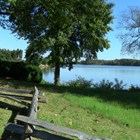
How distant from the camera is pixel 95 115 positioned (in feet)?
42.3

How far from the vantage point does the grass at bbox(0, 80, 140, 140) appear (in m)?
10.9

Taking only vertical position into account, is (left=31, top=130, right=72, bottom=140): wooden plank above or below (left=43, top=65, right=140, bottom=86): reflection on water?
above

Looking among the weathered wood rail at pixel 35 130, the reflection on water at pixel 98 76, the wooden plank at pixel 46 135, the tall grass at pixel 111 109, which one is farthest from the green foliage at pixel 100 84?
the wooden plank at pixel 46 135

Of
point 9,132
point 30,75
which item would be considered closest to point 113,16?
point 30,75

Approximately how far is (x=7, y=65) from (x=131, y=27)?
1360cm

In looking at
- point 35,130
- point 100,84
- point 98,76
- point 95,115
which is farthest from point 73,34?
point 35,130

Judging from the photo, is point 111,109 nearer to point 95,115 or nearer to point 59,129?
point 95,115

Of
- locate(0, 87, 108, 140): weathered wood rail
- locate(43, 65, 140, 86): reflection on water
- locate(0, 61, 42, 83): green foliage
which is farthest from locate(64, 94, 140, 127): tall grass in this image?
locate(43, 65, 140, 86): reflection on water

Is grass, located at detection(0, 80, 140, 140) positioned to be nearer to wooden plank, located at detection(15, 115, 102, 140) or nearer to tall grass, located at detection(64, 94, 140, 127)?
tall grass, located at detection(64, 94, 140, 127)

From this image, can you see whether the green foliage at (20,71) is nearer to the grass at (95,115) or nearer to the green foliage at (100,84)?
the green foliage at (100,84)

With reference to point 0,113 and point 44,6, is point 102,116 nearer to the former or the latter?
point 0,113

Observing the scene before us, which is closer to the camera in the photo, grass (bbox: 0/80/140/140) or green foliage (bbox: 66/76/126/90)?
grass (bbox: 0/80/140/140)

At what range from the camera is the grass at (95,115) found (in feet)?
35.9

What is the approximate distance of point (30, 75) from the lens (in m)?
29.5
